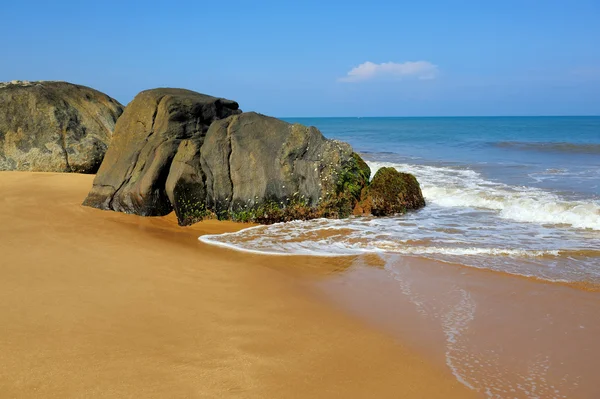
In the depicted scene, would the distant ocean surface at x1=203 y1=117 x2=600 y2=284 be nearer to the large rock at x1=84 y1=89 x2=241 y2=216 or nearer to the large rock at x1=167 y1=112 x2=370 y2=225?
the large rock at x1=167 y1=112 x2=370 y2=225

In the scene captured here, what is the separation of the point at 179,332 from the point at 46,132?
11.8 metres

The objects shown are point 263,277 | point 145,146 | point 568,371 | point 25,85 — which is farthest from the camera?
point 25,85

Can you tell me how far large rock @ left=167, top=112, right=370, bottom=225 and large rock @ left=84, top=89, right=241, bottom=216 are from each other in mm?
413

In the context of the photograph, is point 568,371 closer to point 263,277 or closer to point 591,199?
point 263,277

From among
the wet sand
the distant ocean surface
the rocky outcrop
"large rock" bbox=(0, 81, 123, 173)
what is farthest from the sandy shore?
"large rock" bbox=(0, 81, 123, 173)

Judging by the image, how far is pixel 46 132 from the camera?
13.9 metres

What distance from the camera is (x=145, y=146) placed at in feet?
31.7

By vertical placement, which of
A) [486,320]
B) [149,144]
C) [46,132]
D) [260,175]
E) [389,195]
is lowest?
[486,320]

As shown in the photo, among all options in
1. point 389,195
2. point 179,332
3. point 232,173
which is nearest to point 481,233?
point 389,195

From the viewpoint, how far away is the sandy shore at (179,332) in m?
3.42

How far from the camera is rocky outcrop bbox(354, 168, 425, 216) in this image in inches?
A: 366

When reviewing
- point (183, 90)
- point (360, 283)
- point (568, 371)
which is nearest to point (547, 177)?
point (183, 90)

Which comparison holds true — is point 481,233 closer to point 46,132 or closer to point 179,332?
point 179,332

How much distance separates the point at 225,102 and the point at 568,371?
8.45 metres
